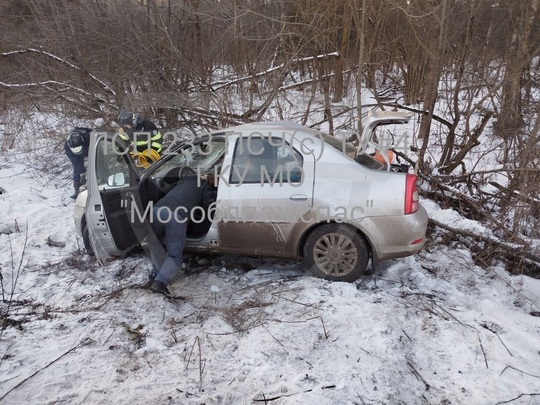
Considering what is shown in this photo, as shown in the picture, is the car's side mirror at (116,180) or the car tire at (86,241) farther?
the car tire at (86,241)

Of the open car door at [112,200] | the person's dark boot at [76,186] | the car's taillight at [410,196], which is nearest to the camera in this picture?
the car's taillight at [410,196]

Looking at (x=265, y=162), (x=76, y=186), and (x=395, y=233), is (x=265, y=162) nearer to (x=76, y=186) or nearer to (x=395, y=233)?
(x=395, y=233)

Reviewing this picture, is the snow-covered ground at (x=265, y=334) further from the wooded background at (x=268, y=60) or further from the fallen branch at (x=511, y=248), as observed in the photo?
the wooded background at (x=268, y=60)

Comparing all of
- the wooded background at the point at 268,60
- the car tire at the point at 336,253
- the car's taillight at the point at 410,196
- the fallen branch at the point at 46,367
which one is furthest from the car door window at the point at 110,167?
the wooded background at the point at 268,60

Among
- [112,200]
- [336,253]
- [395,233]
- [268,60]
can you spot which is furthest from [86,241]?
[268,60]

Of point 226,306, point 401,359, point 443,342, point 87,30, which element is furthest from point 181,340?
point 87,30

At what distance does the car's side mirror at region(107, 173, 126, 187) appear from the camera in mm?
3740

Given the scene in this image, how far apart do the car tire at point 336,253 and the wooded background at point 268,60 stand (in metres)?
3.55

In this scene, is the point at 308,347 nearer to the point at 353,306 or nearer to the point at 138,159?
the point at 353,306

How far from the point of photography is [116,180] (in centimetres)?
378

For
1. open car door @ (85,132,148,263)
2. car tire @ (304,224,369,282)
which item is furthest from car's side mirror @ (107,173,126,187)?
car tire @ (304,224,369,282)

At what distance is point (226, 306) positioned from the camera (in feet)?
11.5

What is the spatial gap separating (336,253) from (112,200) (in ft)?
7.29

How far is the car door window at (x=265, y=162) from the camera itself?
12.0ft
